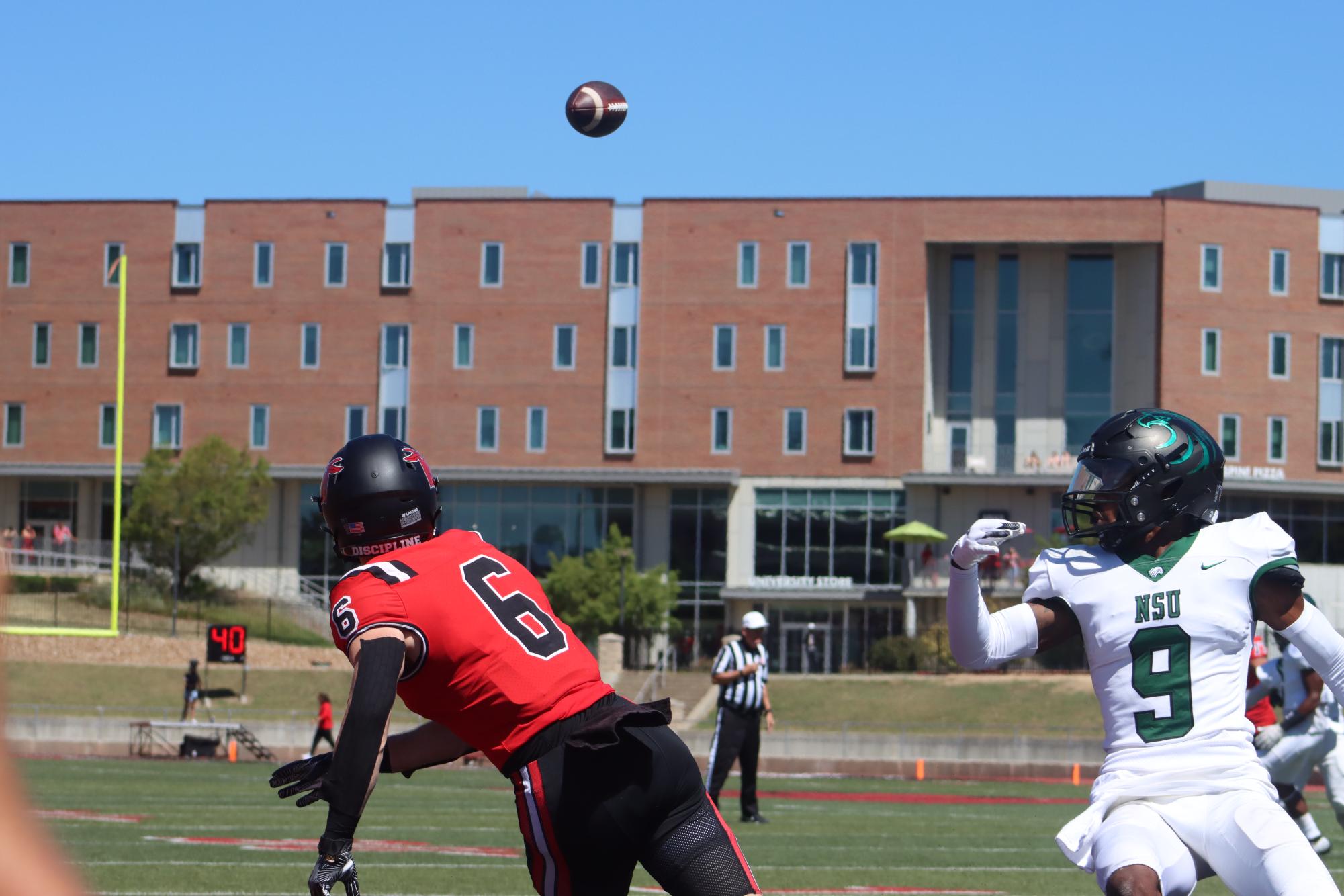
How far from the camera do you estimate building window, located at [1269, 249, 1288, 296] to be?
204 feet

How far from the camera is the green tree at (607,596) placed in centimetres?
5694

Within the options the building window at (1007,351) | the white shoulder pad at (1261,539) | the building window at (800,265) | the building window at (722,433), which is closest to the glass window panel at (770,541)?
the building window at (722,433)

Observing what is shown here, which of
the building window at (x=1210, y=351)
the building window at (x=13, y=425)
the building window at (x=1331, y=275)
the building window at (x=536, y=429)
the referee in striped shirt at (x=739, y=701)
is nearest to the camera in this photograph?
the referee in striped shirt at (x=739, y=701)

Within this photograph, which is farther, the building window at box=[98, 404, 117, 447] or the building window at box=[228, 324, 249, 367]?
the building window at box=[98, 404, 117, 447]

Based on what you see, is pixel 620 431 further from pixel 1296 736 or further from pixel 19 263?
pixel 1296 736

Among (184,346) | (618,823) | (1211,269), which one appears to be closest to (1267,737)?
(618,823)

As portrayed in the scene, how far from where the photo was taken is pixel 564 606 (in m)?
58.1

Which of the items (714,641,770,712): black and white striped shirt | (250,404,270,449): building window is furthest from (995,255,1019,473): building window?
(714,641,770,712): black and white striped shirt

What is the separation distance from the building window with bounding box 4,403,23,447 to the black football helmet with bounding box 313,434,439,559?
64.6 m

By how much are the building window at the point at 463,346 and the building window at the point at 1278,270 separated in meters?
29.3

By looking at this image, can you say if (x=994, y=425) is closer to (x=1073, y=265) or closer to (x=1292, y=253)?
(x=1073, y=265)

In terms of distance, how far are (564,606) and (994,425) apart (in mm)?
17791

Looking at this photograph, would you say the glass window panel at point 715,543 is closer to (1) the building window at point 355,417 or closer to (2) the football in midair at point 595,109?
(1) the building window at point 355,417

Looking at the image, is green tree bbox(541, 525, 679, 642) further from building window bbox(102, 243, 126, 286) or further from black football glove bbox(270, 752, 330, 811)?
black football glove bbox(270, 752, 330, 811)
